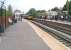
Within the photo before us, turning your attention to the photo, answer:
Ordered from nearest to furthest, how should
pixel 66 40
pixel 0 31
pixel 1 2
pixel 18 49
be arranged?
pixel 18 49, pixel 66 40, pixel 0 31, pixel 1 2

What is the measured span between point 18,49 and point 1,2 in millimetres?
16255

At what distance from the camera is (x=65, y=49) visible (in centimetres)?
1508

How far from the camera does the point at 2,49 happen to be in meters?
14.6

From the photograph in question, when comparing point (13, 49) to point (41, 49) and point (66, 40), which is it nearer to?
point (41, 49)

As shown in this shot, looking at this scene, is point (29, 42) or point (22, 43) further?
point (29, 42)

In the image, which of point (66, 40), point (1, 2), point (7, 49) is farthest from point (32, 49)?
point (1, 2)

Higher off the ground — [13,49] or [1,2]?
[1,2]

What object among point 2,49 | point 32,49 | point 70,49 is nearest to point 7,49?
point 2,49

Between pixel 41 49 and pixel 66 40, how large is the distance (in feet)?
18.8

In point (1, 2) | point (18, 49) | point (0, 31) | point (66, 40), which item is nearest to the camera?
point (18, 49)

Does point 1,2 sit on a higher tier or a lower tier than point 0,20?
higher

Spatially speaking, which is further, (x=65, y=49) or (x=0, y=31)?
(x=0, y=31)

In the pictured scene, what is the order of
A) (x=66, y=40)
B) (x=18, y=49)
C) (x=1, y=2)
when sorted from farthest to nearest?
1. (x=1, y=2)
2. (x=66, y=40)
3. (x=18, y=49)

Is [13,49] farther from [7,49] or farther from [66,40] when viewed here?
[66,40]
